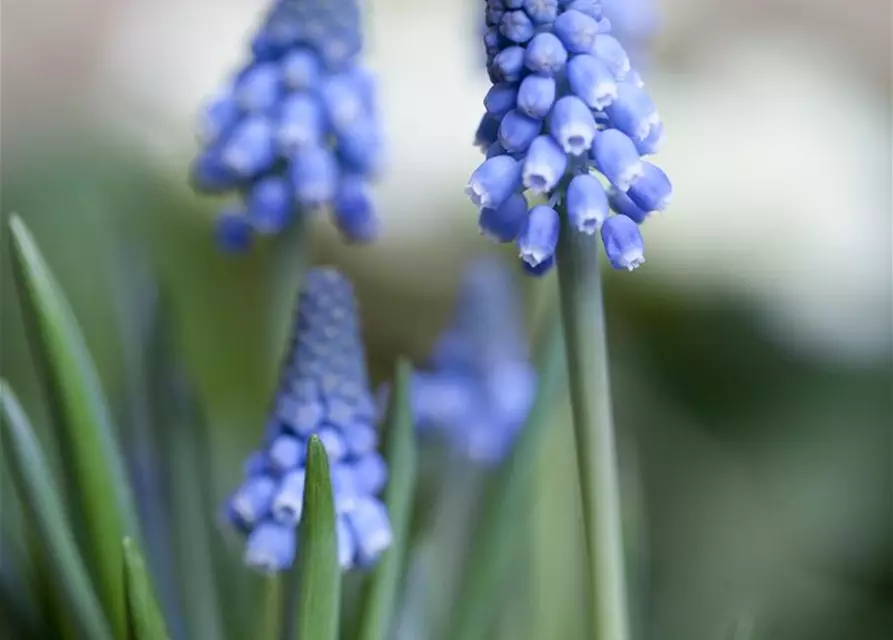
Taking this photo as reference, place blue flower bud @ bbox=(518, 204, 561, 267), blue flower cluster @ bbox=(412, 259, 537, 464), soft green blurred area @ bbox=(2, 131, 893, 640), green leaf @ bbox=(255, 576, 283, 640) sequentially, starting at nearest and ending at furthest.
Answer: blue flower bud @ bbox=(518, 204, 561, 267), green leaf @ bbox=(255, 576, 283, 640), blue flower cluster @ bbox=(412, 259, 537, 464), soft green blurred area @ bbox=(2, 131, 893, 640)

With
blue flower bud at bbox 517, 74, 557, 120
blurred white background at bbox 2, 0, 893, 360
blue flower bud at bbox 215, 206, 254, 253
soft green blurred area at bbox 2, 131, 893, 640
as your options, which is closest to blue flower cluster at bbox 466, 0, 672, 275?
blue flower bud at bbox 517, 74, 557, 120

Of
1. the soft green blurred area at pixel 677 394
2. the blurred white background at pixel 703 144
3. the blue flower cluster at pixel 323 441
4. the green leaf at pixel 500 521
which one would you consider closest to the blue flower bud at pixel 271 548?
the blue flower cluster at pixel 323 441

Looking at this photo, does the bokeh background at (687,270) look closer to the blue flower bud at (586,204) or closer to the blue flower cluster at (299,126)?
the blue flower cluster at (299,126)

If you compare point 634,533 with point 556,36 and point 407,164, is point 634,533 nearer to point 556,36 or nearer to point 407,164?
point 556,36

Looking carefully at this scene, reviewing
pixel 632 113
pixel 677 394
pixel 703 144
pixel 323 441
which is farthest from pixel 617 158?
pixel 703 144

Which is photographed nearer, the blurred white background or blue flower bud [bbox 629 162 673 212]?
blue flower bud [bbox 629 162 673 212]

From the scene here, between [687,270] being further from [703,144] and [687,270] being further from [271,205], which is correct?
[271,205]

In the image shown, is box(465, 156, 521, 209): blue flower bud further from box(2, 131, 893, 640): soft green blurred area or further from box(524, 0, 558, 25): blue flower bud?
box(2, 131, 893, 640): soft green blurred area
